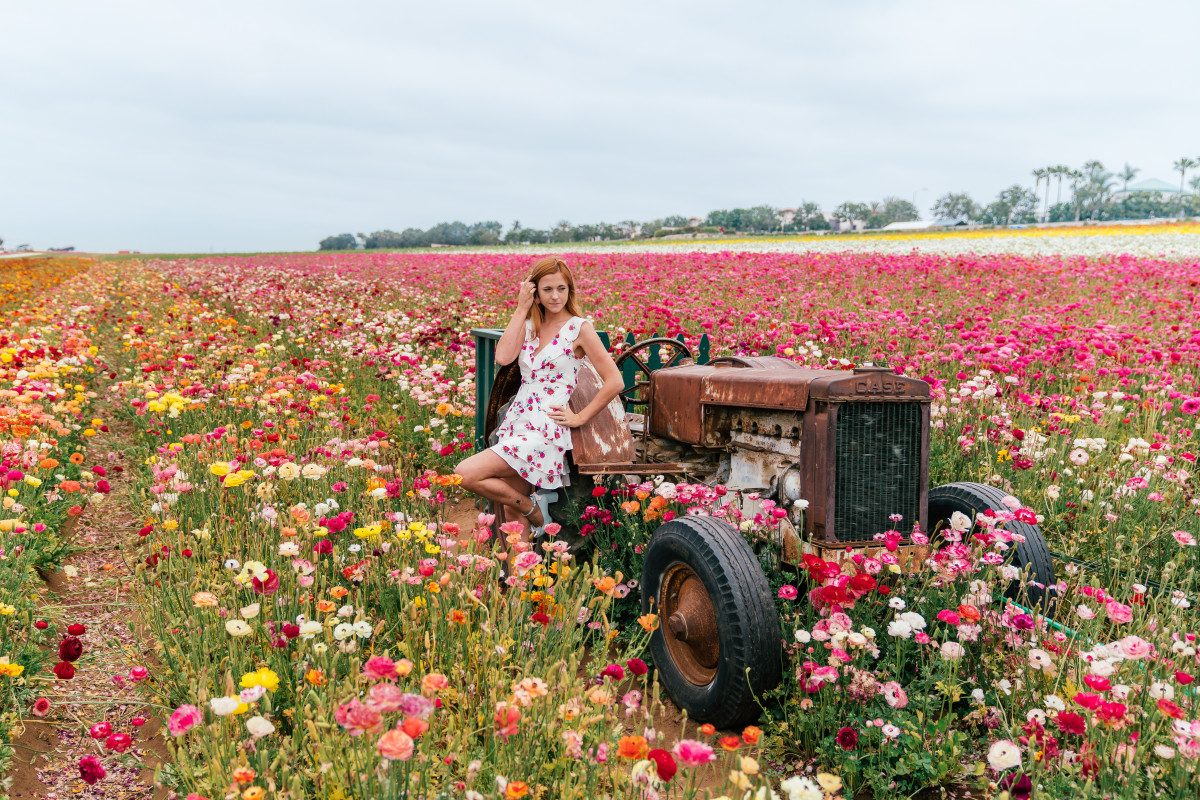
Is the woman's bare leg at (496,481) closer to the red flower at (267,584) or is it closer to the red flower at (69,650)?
the red flower at (267,584)

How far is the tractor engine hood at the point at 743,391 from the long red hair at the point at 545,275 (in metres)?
0.56

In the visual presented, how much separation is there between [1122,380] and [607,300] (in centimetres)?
704

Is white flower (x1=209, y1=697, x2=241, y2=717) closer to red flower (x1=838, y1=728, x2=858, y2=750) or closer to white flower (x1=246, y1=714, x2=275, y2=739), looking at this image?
white flower (x1=246, y1=714, x2=275, y2=739)

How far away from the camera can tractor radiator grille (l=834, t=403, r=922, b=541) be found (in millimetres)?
3090

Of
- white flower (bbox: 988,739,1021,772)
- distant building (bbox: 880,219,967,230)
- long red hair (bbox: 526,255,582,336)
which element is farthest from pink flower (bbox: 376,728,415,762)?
distant building (bbox: 880,219,967,230)

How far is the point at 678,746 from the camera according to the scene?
1.66 meters

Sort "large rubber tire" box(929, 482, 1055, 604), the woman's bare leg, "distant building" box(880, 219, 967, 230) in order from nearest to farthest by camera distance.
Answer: "large rubber tire" box(929, 482, 1055, 604), the woman's bare leg, "distant building" box(880, 219, 967, 230)

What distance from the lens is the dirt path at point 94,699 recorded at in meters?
Answer: 2.66

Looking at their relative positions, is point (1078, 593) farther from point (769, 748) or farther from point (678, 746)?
point (678, 746)

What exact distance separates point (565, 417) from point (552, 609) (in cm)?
136

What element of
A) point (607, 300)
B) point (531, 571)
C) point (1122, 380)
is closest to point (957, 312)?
point (1122, 380)

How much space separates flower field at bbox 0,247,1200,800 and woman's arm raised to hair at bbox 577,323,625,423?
486mm

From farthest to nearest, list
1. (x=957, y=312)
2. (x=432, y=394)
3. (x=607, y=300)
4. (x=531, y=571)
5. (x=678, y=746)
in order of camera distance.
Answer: (x=607, y=300), (x=957, y=312), (x=432, y=394), (x=531, y=571), (x=678, y=746)

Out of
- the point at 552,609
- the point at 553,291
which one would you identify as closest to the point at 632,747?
the point at 552,609
